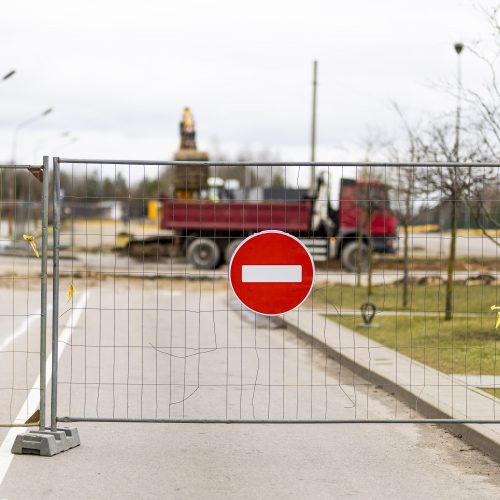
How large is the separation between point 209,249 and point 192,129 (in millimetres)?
11705

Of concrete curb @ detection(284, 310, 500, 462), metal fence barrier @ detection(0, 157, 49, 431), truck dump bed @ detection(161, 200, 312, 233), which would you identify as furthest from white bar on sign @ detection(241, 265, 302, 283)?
truck dump bed @ detection(161, 200, 312, 233)

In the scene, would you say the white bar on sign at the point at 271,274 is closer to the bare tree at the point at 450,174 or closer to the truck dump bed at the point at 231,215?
the bare tree at the point at 450,174

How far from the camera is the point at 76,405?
10.0m

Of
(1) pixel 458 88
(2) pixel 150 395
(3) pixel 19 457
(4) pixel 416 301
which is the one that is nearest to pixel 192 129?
(4) pixel 416 301

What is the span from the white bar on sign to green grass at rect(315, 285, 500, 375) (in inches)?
24.6

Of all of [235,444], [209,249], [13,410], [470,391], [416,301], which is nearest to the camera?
[235,444]

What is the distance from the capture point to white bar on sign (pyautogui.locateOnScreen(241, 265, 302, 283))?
8.45 m

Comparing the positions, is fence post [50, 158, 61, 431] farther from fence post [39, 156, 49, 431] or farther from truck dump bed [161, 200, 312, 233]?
truck dump bed [161, 200, 312, 233]

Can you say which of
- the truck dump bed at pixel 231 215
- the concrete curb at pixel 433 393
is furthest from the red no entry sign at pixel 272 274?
the truck dump bed at pixel 231 215

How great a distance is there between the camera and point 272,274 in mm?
8461

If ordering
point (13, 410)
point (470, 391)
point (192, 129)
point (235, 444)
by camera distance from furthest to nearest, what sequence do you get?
point (192, 129) → point (470, 391) → point (13, 410) → point (235, 444)

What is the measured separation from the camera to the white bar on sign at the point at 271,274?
8.45m

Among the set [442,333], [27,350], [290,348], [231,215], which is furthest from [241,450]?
[231,215]

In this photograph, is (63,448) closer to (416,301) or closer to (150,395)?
(150,395)
